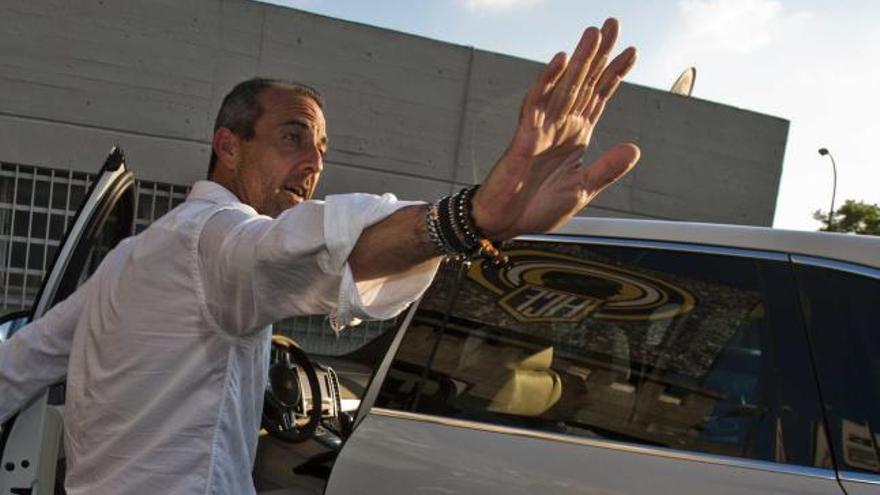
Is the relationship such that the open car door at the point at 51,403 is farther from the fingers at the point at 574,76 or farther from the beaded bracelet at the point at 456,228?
the fingers at the point at 574,76

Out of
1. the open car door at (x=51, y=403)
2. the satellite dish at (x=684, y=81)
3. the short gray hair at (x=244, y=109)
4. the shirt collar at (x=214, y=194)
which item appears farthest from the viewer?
the satellite dish at (x=684, y=81)

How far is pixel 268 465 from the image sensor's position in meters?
2.71

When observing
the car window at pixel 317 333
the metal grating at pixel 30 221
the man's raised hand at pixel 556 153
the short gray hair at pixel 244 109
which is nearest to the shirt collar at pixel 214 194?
the short gray hair at pixel 244 109

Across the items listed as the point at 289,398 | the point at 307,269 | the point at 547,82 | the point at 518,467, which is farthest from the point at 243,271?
the point at 289,398

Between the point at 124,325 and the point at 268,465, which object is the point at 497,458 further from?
the point at 268,465

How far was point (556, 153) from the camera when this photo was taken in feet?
3.29

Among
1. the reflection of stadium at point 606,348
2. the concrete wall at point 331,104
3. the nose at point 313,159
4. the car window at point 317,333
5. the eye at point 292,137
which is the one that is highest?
the concrete wall at point 331,104

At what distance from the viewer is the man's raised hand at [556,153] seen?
97 centimetres

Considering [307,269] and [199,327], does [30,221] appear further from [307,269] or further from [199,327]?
[307,269]

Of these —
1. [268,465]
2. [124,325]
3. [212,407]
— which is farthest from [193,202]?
[268,465]

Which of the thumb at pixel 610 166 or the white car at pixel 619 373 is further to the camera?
the white car at pixel 619 373

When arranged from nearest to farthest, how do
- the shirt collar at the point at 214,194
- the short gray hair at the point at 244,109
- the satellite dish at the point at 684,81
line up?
the shirt collar at the point at 214,194 < the short gray hair at the point at 244,109 < the satellite dish at the point at 684,81

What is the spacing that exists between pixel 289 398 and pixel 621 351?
143cm

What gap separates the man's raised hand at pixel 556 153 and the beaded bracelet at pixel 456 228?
0.01 metres
